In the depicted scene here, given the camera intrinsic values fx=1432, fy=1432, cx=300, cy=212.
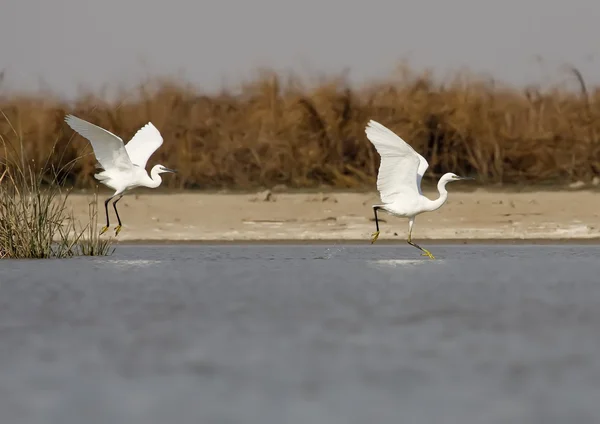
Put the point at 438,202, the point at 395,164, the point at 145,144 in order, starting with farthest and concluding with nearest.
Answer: the point at 145,144 → the point at 438,202 → the point at 395,164

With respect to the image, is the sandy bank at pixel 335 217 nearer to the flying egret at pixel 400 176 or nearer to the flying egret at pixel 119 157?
the flying egret at pixel 119 157

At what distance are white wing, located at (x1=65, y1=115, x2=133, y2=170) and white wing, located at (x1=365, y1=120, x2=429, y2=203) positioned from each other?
10.1 ft

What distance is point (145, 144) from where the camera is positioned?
59.8 feet

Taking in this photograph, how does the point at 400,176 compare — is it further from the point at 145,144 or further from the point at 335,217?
the point at 145,144

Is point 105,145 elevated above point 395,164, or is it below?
above

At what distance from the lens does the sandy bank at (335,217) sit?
17.9 metres

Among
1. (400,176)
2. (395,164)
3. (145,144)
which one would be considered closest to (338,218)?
(145,144)

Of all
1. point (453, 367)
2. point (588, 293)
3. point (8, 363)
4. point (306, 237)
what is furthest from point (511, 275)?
point (8, 363)

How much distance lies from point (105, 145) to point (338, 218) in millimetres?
3384

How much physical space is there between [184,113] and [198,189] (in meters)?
1.70

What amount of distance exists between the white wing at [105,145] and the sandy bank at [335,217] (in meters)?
1.27

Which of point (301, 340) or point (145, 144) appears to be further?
point (145, 144)

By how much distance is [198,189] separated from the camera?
20.5 metres

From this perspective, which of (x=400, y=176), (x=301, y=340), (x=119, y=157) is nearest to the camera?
(x=301, y=340)
